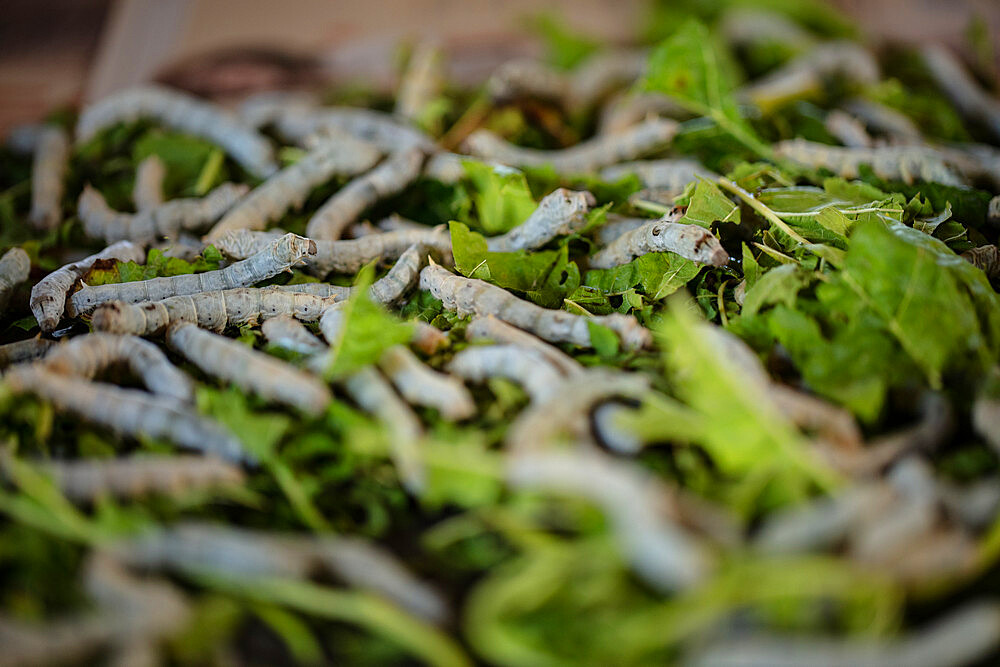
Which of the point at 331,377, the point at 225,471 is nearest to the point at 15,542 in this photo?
the point at 225,471

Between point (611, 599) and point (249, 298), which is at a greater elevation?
point (249, 298)

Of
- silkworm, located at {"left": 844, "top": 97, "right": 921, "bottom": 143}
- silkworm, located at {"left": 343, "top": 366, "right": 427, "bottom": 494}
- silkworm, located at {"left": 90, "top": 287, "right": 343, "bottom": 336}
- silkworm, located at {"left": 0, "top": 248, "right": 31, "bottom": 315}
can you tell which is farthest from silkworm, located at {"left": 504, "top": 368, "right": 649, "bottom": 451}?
silkworm, located at {"left": 844, "top": 97, "right": 921, "bottom": 143}

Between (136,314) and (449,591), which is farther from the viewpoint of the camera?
(136,314)

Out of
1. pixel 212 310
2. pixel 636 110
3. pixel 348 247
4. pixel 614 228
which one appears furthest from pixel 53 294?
pixel 636 110

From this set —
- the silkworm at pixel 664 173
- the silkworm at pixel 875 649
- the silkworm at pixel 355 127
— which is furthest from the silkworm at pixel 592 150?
the silkworm at pixel 875 649

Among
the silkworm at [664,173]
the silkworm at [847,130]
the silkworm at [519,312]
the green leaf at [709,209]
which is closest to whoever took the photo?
the silkworm at [519,312]

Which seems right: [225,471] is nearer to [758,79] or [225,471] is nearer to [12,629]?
[12,629]

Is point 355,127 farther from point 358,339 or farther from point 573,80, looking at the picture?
point 358,339

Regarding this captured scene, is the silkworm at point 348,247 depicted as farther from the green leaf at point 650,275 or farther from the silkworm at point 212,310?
the green leaf at point 650,275
